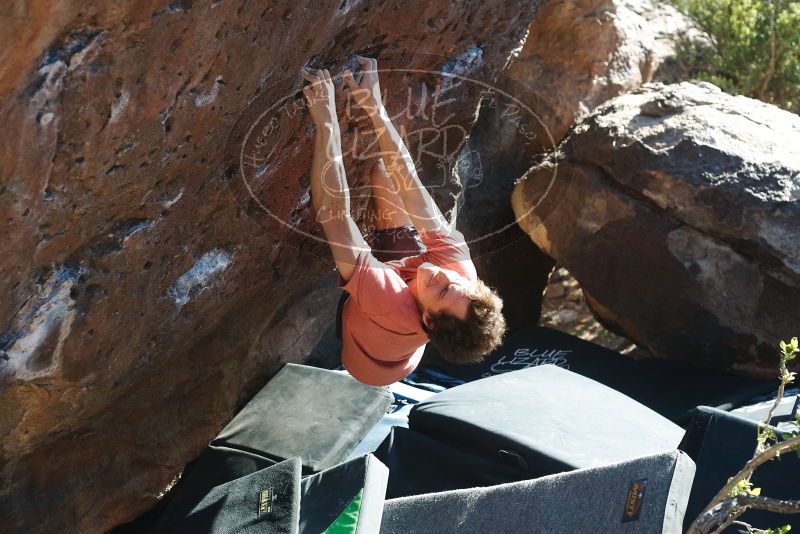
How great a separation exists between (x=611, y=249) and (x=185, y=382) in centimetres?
207

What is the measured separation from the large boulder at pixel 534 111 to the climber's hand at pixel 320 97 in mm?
2239

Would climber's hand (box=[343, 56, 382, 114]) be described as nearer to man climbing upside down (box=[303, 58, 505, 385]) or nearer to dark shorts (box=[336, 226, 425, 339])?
man climbing upside down (box=[303, 58, 505, 385])

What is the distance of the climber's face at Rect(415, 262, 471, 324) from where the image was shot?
8.21ft

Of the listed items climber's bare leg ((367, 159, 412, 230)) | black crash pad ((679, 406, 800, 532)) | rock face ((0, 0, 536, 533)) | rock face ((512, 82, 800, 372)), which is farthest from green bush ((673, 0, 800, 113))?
climber's bare leg ((367, 159, 412, 230))

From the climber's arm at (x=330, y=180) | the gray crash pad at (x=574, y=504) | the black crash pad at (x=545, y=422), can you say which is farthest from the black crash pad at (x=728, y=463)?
the climber's arm at (x=330, y=180)

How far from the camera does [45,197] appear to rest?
1991 millimetres

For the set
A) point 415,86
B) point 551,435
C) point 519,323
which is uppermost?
point 415,86

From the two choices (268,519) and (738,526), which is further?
(738,526)

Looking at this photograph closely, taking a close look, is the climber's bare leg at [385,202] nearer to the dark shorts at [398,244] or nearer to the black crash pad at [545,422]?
the dark shorts at [398,244]

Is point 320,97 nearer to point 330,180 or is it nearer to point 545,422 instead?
point 330,180

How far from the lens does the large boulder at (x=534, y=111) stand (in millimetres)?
4930

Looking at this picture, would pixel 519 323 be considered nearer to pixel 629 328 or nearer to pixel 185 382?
pixel 629 328

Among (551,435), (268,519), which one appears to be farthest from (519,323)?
(268,519)

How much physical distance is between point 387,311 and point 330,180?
0.40m
